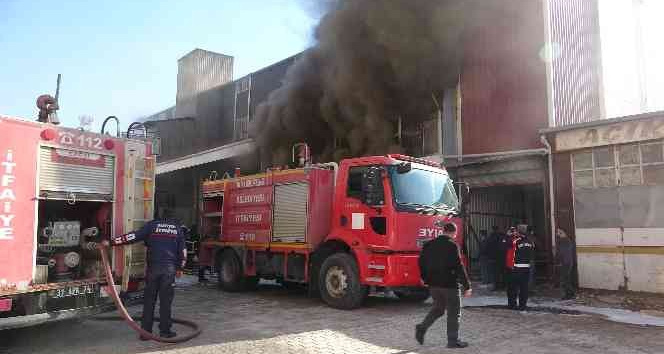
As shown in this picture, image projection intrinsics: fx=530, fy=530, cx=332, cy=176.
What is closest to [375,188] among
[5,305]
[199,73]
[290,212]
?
[290,212]

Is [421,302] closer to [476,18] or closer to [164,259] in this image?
[164,259]

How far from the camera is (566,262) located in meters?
10.2

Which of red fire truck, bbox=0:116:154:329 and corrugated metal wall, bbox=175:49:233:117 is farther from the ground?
corrugated metal wall, bbox=175:49:233:117

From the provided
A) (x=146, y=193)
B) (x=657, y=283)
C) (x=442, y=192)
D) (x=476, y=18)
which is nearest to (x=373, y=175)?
(x=442, y=192)

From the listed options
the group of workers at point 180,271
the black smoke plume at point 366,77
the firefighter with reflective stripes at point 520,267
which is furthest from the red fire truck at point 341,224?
the black smoke plume at point 366,77

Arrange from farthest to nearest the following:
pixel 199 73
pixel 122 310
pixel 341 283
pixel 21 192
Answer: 1. pixel 199 73
2. pixel 341 283
3. pixel 122 310
4. pixel 21 192

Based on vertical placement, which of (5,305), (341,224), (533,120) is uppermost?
(533,120)

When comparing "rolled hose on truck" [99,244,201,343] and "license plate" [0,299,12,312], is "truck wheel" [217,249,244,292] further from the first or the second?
"license plate" [0,299,12,312]

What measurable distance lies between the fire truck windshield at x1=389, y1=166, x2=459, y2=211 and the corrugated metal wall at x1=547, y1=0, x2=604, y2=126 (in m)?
4.80

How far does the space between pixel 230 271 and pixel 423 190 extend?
15.1ft

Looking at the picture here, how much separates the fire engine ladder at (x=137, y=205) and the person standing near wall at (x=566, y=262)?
7648mm

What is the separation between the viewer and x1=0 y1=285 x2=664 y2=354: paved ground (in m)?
5.89

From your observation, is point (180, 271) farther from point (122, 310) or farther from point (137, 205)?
point (137, 205)

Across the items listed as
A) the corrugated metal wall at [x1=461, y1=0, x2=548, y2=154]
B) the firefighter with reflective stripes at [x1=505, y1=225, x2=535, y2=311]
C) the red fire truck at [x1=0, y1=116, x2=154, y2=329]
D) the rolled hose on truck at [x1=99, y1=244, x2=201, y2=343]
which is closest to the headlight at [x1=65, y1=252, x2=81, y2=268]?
the red fire truck at [x1=0, y1=116, x2=154, y2=329]
